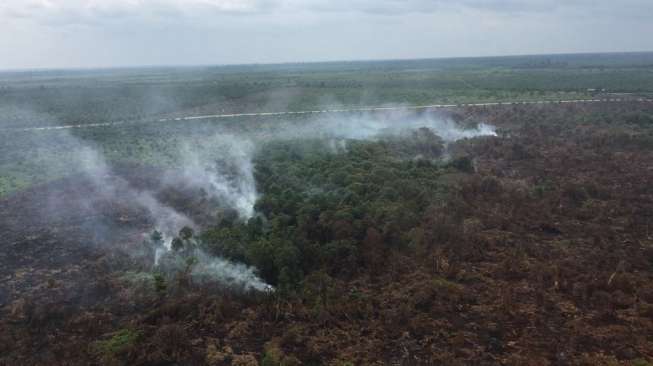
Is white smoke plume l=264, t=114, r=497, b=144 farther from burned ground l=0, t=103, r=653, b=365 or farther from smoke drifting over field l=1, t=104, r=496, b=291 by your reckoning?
burned ground l=0, t=103, r=653, b=365

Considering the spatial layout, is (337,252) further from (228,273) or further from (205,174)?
(205,174)

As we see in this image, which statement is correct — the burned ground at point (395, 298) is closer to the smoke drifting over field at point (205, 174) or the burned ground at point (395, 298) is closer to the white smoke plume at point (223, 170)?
the smoke drifting over field at point (205, 174)

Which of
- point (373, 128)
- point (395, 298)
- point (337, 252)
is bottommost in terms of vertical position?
point (395, 298)

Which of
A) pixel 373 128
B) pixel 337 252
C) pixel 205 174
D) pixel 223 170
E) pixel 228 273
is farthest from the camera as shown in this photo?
pixel 373 128

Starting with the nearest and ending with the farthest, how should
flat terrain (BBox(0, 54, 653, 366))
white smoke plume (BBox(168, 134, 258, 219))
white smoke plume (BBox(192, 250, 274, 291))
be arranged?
flat terrain (BBox(0, 54, 653, 366)), white smoke plume (BBox(192, 250, 274, 291)), white smoke plume (BBox(168, 134, 258, 219))

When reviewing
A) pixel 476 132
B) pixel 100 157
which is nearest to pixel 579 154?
pixel 476 132

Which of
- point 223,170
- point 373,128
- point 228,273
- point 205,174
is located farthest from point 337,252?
point 373,128

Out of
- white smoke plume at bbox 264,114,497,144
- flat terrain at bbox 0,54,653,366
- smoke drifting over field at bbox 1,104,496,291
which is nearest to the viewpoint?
flat terrain at bbox 0,54,653,366

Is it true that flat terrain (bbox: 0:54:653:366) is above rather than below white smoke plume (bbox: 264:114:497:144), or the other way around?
below

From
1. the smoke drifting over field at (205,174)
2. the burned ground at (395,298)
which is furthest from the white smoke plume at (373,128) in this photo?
the burned ground at (395,298)

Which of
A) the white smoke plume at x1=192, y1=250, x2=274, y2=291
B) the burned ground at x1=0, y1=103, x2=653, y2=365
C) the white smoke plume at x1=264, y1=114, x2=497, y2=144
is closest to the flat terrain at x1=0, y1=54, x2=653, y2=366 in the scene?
the burned ground at x1=0, y1=103, x2=653, y2=365
